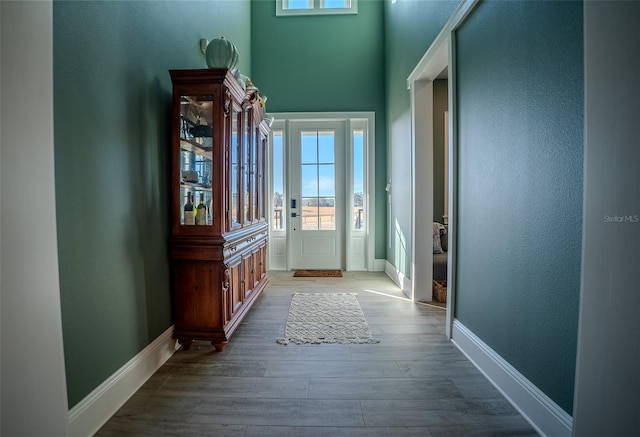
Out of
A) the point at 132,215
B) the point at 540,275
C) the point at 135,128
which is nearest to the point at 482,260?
the point at 540,275

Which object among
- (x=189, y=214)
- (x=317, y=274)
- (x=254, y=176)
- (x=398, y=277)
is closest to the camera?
(x=189, y=214)

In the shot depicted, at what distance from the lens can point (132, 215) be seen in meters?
1.85

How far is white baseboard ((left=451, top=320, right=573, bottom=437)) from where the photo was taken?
138 centimetres

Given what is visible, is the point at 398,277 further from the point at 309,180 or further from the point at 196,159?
the point at 196,159

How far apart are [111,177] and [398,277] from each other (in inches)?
133

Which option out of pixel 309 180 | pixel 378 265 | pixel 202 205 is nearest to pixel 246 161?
pixel 202 205

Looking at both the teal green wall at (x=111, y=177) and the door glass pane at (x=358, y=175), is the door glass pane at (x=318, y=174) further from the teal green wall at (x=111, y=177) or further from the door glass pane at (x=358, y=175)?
the teal green wall at (x=111, y=177)

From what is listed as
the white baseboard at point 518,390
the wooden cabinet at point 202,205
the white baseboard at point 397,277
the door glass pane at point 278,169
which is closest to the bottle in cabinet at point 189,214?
the wooden cabinet at point 202,205

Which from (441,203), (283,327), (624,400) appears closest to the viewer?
(624,400)

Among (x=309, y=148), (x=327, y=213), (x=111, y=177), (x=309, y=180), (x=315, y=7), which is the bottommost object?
(x=327, y=213)

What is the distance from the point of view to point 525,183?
1.61 m

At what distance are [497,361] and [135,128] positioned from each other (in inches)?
97.4

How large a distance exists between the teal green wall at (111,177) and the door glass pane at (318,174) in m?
2.84

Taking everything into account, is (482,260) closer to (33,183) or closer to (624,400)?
(624,400)
